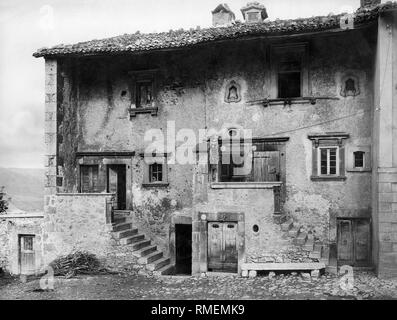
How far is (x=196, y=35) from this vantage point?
657 inches

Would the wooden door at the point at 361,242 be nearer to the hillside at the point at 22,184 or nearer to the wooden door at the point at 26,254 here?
the wooden door at the point at 26,254

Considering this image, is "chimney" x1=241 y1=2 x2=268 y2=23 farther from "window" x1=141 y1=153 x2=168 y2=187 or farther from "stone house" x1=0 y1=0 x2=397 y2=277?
"window" x1=141 y1=153 x2=168 y2=187

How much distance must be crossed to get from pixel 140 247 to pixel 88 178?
4.21 m

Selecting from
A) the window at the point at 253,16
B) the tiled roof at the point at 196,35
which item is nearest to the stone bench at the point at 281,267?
the tiled roof at the point at 196,35

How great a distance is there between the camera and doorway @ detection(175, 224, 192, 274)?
17.6 meters

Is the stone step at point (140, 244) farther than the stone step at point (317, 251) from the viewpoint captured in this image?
Yes

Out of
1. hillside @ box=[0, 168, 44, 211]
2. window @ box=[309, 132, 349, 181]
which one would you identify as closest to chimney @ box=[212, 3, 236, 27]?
window @ box=[309, 132, 349, 181]

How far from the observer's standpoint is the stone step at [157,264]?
15594 mm

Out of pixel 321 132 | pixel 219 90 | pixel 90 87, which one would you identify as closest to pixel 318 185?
pixel 321 132

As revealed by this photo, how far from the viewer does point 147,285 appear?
562 inches

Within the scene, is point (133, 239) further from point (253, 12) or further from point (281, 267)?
point (253, 12)

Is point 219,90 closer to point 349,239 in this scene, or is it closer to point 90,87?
point 90,87

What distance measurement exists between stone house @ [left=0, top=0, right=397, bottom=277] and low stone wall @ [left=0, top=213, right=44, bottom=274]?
63 mm

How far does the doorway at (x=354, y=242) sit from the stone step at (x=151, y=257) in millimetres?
6500
